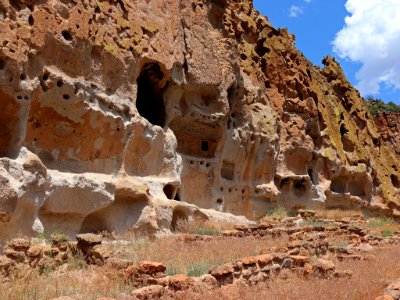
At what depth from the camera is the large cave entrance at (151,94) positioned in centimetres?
1493

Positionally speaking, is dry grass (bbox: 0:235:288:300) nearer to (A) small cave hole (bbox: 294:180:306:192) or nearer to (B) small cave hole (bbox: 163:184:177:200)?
(B) small cave hole (bbox: 163:184:177:200)

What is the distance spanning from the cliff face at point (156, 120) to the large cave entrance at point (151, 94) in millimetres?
46

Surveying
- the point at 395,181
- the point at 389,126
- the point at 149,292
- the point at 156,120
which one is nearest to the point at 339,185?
the point at 395,181

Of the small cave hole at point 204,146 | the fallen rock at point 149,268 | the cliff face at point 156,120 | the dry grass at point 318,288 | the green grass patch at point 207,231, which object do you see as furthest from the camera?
the small cave hole at point 204,146

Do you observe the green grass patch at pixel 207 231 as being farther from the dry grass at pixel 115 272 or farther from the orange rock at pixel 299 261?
the orange rock at pixel 299 261

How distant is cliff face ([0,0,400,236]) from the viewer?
1070 centimetres

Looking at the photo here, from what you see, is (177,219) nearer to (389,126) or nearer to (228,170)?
(228,170)

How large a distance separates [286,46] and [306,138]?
4922 mm

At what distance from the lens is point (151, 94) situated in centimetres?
1584

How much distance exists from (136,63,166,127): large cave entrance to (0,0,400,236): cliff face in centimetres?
5

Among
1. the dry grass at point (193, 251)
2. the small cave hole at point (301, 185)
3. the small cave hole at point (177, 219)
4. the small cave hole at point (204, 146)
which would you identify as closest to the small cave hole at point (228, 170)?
the small cave hole at point (204, 146)

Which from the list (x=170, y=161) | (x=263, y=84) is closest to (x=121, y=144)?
(x=170, y=161)

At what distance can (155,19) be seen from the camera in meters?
14.9

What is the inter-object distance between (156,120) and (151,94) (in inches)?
33.7
